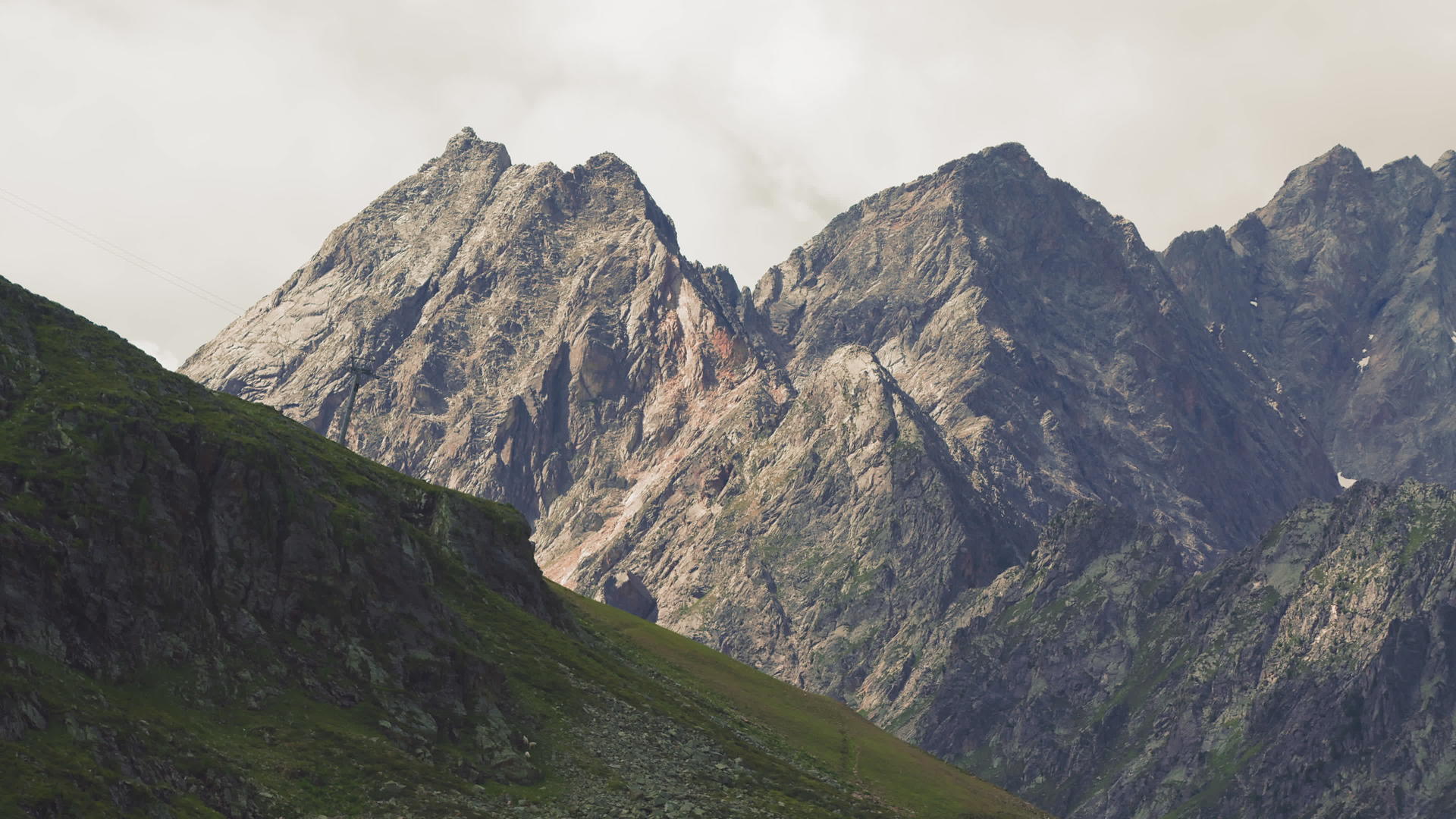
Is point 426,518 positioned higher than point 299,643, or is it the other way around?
point 426,518

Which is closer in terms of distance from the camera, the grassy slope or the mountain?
the mountain

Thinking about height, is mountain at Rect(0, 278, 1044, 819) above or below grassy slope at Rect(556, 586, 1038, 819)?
below

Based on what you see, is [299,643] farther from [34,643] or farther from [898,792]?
[898,792]

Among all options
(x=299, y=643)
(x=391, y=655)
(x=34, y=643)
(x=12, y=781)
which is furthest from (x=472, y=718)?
(x=12, y=781)

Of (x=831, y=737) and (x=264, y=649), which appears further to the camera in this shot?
(x=831, y=737)

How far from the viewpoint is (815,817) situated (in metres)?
110

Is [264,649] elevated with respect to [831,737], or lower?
lower

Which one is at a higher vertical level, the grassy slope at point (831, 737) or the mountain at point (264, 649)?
the grassy slope at point (831, 737)

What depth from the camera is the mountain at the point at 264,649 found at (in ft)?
246

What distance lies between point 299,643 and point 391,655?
7.99m

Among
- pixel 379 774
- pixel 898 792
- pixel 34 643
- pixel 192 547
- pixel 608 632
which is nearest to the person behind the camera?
pixel 34 643

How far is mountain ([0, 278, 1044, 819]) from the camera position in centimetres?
7506

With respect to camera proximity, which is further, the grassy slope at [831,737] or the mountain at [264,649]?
the grassy slope at [831,737]

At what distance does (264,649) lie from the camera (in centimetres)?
9294
